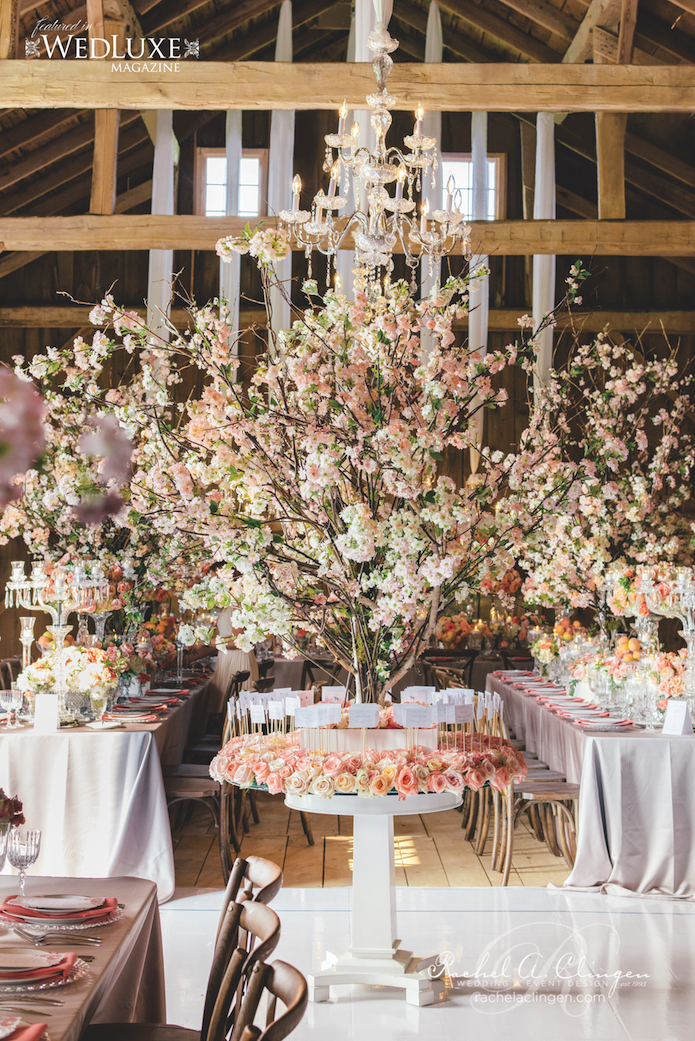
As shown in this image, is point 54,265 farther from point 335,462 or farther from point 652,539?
point 335,462

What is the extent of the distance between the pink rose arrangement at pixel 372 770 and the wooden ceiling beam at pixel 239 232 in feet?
16.2

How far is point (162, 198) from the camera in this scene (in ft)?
27.9

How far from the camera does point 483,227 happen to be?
7324mm

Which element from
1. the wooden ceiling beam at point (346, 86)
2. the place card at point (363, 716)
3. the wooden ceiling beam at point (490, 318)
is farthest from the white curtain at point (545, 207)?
the place card at point (363, 716)

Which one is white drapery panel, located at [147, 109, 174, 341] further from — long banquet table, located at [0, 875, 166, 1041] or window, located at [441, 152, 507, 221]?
long banquet table, located at [0, 875, 166, 1041]

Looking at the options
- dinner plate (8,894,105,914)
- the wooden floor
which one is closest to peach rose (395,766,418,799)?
dinner plate (8,894,105,914)

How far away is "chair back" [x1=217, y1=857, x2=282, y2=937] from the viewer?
2076mm

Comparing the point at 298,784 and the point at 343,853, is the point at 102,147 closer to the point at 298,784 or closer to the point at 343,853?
the point at 343,853

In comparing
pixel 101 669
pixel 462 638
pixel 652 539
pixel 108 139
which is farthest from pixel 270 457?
pixel 462 638

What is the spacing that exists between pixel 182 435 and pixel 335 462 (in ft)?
2.02

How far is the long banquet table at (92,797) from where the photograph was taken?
4555 mm

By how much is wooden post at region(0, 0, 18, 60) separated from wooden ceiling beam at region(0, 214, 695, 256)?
1.32 meters

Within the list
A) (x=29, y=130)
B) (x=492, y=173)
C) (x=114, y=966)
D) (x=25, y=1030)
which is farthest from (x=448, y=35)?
(x=25, y=1030)

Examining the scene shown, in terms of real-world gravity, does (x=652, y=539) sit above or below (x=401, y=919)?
above
